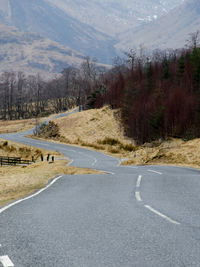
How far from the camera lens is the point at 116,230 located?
6.62 m

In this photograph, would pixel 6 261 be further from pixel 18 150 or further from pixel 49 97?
pixel 49 97

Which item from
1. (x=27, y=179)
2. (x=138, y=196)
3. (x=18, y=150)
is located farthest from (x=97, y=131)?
(x=138, y=196)

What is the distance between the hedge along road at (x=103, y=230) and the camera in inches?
199

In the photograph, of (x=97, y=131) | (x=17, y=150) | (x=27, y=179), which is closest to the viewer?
(x=27, y=179)

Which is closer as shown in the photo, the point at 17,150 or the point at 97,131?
the point at 17,150

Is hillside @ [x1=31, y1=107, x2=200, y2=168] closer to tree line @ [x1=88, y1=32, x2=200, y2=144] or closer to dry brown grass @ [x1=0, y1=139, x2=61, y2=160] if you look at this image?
tree line @ [x1=88, y1=32, x2=200, y2=144]

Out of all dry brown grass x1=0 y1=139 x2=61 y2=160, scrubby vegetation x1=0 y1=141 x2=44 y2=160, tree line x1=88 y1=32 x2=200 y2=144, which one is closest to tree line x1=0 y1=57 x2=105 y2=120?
tree line x1=88 y1=32 x2=200 y2=144

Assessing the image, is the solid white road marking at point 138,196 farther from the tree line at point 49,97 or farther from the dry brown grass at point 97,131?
the tree line at point 49,97

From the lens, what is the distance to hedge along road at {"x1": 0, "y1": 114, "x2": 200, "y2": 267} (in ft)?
16.6

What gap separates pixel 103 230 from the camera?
21.7ft

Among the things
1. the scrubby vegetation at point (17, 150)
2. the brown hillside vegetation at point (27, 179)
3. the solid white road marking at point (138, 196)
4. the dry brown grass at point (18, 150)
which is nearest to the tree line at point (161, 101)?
the dry brown grass at point (18, 150)

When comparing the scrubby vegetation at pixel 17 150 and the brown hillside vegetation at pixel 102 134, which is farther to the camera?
the scrubby vegetation at pixel 17 150

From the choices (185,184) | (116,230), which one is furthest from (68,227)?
(185,184)

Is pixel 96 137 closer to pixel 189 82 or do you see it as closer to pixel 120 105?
pixel 120 105
